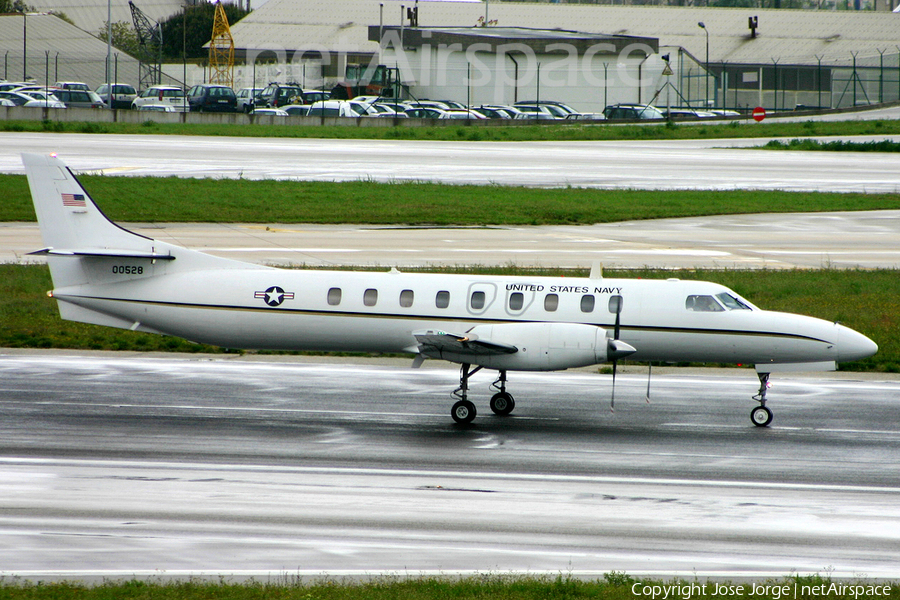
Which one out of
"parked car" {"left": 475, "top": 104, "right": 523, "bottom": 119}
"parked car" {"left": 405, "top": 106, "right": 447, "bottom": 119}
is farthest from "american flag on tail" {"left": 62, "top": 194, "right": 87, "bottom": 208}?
"parked car" {"left": 475, "top": 104, "right": 523, "bottom": 119}

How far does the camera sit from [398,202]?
141 ft

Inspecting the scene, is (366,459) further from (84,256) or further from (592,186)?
(592,186)

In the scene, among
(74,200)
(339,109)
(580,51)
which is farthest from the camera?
(580,51)

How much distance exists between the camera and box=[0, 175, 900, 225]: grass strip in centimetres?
4081

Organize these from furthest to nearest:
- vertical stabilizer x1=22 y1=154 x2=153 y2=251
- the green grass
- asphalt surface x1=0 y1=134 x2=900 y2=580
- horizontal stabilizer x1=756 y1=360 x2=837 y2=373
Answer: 1. the green grass
2. vertical stabilizer x1=22 y1=154 x2=153 y2=251
3. horizontal stabilizer x1=756 y1=360 x2=837 y2=373
4. asphalt surface x1=0 y1=134 x2=900 y2=580

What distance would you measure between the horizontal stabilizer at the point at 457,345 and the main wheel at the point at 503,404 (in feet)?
4.65

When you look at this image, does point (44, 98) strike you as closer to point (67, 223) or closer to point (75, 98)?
point (75, 98)

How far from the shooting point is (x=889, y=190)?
4941cm

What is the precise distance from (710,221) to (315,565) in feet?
113

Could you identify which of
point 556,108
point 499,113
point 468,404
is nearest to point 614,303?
point 468,404

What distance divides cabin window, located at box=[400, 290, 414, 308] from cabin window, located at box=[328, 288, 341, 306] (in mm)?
1225

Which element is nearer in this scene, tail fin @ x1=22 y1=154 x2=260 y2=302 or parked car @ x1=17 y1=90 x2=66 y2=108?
tail fin @ x1=22 y1=154 x2=260 y2=302

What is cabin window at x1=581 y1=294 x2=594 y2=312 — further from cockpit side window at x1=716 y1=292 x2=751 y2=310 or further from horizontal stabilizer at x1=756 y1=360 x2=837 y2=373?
horizontal stabilizer at x1=756 y1=360 x2=837 y2=373

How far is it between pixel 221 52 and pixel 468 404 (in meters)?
97.3
